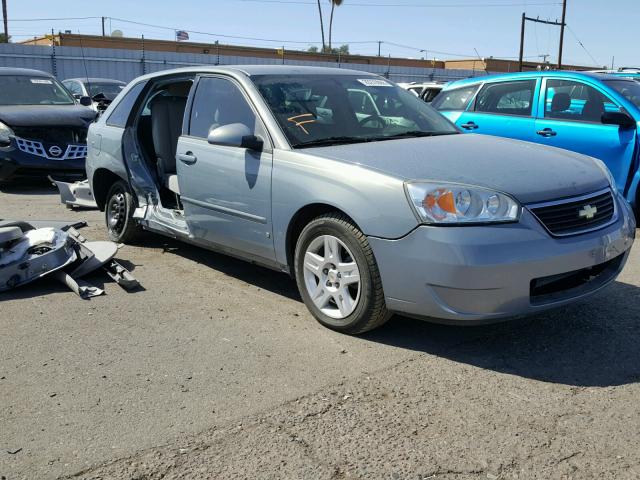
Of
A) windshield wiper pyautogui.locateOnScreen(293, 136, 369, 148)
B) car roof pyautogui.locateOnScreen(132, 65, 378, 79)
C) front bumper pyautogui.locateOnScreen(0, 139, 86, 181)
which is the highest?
car roof pyautogui.locateOnScreen(132, 65, 378, 79)

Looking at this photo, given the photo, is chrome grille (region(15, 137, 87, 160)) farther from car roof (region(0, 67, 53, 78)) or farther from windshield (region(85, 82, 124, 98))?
windshield (region(85, 82, 124, 98))

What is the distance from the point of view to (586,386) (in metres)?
3.33

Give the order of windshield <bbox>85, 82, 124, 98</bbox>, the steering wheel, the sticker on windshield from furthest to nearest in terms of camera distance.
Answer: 1. windshield <bbox>85, 82, 124, 98</bbox>
2. the sticker on windshield
3. the steering wheel

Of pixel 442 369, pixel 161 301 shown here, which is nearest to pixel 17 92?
pixel 161 301

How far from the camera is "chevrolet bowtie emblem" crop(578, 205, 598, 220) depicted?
146 inches

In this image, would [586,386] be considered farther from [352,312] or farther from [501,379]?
[352,312]

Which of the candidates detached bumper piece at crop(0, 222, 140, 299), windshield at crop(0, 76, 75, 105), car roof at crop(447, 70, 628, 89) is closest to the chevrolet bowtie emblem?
detached bumper piece at crop(0, 222, 140, 299)

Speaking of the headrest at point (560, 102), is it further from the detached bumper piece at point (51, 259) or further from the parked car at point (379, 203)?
the detached bumper piece at point (51, 259)

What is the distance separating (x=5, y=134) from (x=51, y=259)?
17.2 feet

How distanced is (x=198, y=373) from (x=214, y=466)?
91 centimetres

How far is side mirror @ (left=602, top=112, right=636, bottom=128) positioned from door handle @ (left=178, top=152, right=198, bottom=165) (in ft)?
14.4

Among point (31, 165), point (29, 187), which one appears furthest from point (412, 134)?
point (29, 187)

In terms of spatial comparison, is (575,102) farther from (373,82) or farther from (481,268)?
(481,268)

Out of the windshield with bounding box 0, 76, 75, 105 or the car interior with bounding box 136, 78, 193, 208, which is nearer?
the car interior with bounding box 136, 78, 193, 208
